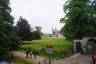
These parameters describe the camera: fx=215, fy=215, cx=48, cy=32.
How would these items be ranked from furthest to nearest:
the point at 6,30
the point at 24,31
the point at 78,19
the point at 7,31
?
the point at 24,31 < the point at 78,19 < the point at 7,31 < the point at 6,30

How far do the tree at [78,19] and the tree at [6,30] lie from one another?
15573mm

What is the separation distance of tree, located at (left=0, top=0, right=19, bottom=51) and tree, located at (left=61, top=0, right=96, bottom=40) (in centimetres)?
1557

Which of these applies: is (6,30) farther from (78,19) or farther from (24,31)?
(24,31)

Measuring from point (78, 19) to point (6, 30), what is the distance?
1970cm

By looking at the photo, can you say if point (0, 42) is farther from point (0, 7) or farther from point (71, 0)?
point (71, 0)

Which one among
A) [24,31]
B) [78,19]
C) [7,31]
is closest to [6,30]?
[7,31]

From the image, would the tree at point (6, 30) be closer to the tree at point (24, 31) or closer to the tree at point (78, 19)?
the tree at point (78, 19)

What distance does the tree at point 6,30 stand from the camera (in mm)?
31094

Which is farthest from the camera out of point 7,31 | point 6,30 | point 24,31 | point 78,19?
point 24,31

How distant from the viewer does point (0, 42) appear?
30.5 metres

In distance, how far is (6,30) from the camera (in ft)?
111

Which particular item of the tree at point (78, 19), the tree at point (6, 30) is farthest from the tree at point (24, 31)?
the tree at point (6, 30)

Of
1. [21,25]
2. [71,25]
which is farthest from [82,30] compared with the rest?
[21,25]

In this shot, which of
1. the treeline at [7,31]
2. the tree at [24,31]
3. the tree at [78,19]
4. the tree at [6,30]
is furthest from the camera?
the tree at [24,31]
